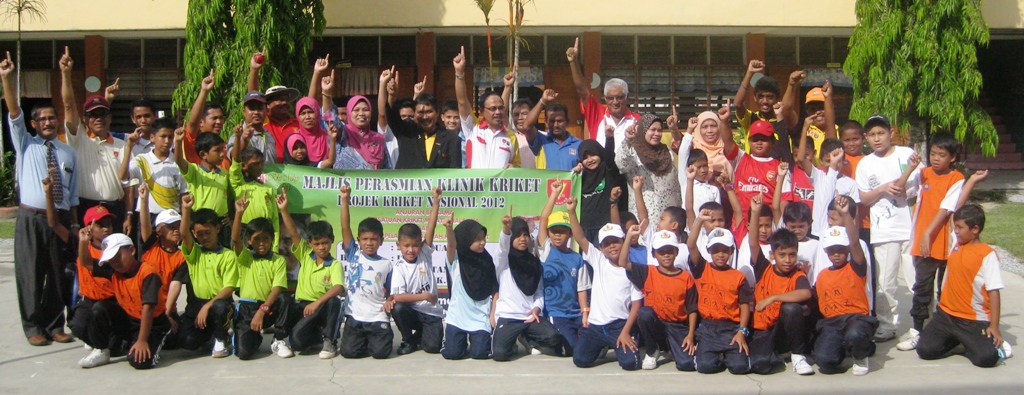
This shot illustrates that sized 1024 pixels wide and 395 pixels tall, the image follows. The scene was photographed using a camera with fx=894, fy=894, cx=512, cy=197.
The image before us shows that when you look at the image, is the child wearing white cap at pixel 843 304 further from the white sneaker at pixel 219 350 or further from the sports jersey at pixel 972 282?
the white sneaker at pixel 219 350

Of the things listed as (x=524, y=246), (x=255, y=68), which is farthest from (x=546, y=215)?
(x=255, y=68)

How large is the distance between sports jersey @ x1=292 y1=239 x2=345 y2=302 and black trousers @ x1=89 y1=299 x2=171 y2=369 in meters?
0.87

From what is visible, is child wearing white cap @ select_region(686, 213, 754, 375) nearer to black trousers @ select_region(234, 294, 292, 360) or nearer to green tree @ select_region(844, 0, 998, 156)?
black trousers @ select_region(234, 294, 292, 360)

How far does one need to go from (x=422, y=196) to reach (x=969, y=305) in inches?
150

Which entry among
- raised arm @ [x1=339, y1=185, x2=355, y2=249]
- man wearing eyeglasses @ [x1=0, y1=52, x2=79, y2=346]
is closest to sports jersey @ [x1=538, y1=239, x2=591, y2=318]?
raised arm @ [x1=339, y1=185, x2=355, y2=249]

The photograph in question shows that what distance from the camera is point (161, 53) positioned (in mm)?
16078

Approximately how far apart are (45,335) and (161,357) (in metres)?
1.02

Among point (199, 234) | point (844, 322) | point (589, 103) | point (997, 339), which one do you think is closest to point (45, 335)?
point (199, 234)

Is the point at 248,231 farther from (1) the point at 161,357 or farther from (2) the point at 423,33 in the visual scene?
(2) the point at 423,33

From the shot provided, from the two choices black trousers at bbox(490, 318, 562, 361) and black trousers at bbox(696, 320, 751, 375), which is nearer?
black trousers at bbox(696, 320, 751, 375)

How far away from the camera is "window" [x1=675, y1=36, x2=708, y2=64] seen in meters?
15.9

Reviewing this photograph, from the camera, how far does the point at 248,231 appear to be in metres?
6.03

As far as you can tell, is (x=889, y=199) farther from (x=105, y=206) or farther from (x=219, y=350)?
(x=105, y=206)

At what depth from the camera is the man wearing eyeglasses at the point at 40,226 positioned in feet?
20.2
